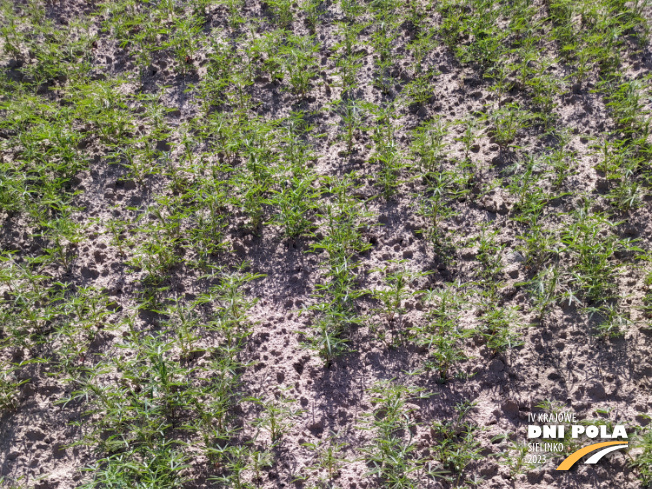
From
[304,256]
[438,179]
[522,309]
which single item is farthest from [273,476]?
[438,179]

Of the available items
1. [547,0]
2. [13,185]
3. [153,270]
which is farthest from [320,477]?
[547,0]

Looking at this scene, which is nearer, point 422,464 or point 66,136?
point 422,464

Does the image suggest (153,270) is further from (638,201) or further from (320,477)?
(638,201)

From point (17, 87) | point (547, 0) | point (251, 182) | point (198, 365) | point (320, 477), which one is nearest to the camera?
point (320, 477)

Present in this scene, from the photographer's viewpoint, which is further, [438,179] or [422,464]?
[438,179]

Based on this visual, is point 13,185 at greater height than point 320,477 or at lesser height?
greater

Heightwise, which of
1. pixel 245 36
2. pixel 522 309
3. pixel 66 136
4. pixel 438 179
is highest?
pixel 245 36

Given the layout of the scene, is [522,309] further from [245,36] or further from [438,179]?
[245,36]

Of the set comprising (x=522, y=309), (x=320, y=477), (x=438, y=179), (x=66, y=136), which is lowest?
(x=320, y=477)

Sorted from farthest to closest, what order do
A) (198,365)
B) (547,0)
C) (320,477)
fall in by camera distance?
(547,0) < (198,365) < (320,477)
